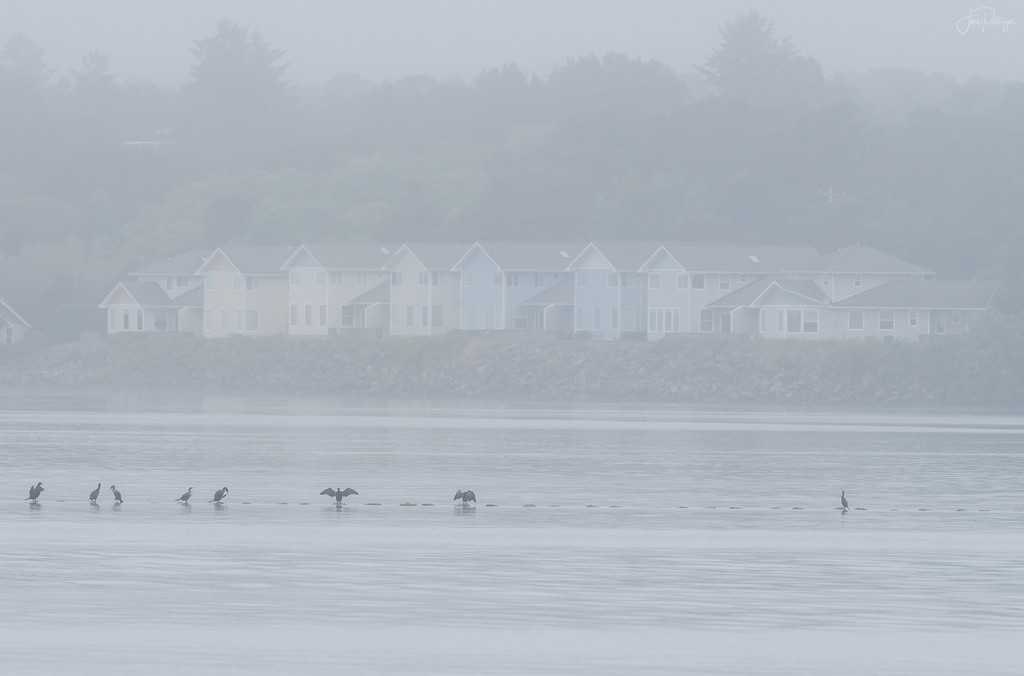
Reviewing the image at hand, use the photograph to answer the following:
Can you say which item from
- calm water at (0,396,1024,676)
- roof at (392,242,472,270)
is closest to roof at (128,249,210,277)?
roof at (392,242,472,270)

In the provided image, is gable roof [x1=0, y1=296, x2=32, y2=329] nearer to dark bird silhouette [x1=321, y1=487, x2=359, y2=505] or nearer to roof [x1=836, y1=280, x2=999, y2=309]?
roof [x1=836, y1=280, x2=999, y2=309]

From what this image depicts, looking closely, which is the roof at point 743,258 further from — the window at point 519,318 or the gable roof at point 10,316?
the gable roof at point 10,316

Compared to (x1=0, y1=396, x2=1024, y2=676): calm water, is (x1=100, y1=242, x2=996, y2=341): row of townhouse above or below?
above

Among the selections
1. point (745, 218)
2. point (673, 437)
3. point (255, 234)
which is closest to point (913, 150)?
point (745, 218)

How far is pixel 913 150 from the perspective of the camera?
148 meters

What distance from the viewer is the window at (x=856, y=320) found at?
119 meters

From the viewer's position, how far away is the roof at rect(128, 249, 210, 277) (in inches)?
5610

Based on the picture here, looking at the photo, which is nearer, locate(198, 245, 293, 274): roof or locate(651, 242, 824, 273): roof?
locate(651, 242, 824, 273): roof

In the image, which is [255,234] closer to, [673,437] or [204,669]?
A: [673,437]

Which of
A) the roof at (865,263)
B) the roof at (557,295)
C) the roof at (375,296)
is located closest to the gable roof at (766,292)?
the roof at (865,263)

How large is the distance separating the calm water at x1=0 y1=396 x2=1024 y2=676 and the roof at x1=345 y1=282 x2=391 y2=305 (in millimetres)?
65398

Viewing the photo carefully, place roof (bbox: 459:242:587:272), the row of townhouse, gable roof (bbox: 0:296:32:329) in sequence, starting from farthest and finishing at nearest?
1. gable roof (bbox: 0:296:32:329)
2. roof (bbox: 459:242:587:272)
3. the row of townhouse

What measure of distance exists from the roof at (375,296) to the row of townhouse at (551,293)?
0.14m

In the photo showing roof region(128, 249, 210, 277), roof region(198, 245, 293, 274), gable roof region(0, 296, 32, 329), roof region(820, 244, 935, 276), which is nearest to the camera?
roof region(820, 244, 935, 276)
